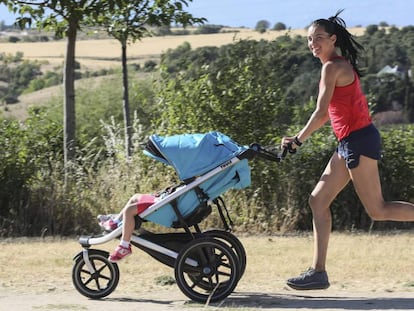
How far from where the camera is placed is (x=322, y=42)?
277 inches

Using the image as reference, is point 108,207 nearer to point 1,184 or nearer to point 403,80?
point 1,184

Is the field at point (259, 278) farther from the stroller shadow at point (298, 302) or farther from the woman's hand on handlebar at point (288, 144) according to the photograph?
the woman's hand on handlebar at point (288, 144)

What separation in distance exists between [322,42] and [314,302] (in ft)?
6.41

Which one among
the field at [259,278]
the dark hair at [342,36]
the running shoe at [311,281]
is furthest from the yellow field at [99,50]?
the running shoe at [311,281]

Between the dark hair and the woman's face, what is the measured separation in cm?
4

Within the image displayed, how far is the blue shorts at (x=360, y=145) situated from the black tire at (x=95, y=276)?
199 centimetres

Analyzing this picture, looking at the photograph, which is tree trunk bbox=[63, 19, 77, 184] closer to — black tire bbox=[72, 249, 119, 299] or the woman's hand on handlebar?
black tire bbox=[72, 249, 119, 299]

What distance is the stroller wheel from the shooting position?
22.9 ft

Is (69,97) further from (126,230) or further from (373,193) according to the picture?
(373,193)

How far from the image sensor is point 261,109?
Answer: 11.2m

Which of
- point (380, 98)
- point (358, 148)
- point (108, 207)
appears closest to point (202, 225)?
point (108, 207)

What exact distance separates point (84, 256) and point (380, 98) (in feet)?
51.2

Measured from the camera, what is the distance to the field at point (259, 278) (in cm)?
698

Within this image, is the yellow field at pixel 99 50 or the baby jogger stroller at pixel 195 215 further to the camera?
the yellow field at pixel 99 50
